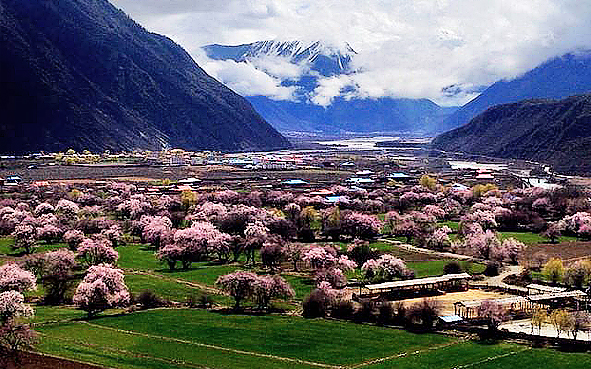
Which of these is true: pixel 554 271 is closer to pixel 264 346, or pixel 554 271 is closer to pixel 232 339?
pixel 264 346

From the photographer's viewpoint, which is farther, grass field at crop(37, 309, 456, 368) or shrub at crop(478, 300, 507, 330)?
shrub at crop(478, 300, 507, 330)

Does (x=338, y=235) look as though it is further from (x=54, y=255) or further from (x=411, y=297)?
(x=54, y=255)

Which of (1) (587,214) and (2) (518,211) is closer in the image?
(1) (587,214)

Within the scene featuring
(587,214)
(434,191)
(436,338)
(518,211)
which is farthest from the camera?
(434,191)

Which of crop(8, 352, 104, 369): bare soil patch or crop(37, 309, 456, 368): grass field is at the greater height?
crop(8, 352, 104, 369): bare soil patch

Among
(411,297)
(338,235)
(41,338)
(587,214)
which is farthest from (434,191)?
(41,338)

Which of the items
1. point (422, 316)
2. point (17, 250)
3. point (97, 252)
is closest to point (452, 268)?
point (422, 316)

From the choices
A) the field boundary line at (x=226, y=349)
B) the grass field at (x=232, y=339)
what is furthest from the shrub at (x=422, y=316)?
the field boundary line at (x=226, y=349)

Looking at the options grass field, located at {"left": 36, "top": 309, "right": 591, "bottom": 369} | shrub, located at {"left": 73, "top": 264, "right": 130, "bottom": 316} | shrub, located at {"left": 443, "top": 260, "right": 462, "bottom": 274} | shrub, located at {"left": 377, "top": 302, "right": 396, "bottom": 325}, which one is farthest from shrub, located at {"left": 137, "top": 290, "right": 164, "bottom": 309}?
shrub, located at {"left": 443, "top": 260, "right": 462, "bottom": 274}

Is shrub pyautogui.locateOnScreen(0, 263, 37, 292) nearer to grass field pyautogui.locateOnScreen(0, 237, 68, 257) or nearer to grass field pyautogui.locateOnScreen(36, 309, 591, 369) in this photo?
grass field pyautogui.locateOnScreen(36, 309, 591, 369)
